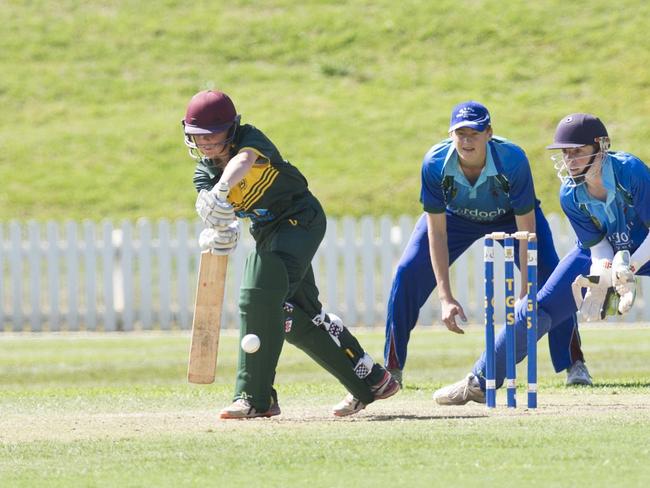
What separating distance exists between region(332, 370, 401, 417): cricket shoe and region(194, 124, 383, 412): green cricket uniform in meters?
0.03

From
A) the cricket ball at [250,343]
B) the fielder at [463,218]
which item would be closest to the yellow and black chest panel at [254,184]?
the cricket ball at [250,343]

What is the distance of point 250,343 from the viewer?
6438mm

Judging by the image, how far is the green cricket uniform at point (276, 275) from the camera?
6.47 metres

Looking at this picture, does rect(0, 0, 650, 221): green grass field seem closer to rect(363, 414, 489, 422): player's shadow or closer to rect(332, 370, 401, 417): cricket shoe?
rect(332, 370, 401, 417): cricket shoe

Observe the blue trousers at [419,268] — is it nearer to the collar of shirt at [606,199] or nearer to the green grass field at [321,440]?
the green grass field at [321,440]

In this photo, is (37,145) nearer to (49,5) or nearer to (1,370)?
(49,5)

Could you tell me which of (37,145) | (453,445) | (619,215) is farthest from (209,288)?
(37,145)

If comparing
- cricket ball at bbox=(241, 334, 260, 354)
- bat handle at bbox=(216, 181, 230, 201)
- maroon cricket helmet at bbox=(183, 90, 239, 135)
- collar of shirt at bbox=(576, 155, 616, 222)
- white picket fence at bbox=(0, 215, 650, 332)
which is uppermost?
maroon cricket helmet at bbox=(183, 90, 239, 135)

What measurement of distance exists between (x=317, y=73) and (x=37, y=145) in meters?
6.10

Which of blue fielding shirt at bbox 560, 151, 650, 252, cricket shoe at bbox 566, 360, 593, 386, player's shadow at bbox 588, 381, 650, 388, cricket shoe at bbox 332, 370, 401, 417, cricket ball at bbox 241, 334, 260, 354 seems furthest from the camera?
cricket shoe at bbox 566, 360, 593, 386

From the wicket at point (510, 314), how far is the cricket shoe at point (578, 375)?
1.75m

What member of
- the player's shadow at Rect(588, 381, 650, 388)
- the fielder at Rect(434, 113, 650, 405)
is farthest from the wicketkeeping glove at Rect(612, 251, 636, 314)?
the player's shadow at Rect(588, 381, 650, 388)

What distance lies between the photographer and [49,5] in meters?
32.6

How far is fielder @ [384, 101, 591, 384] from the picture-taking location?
7449 millimetres
